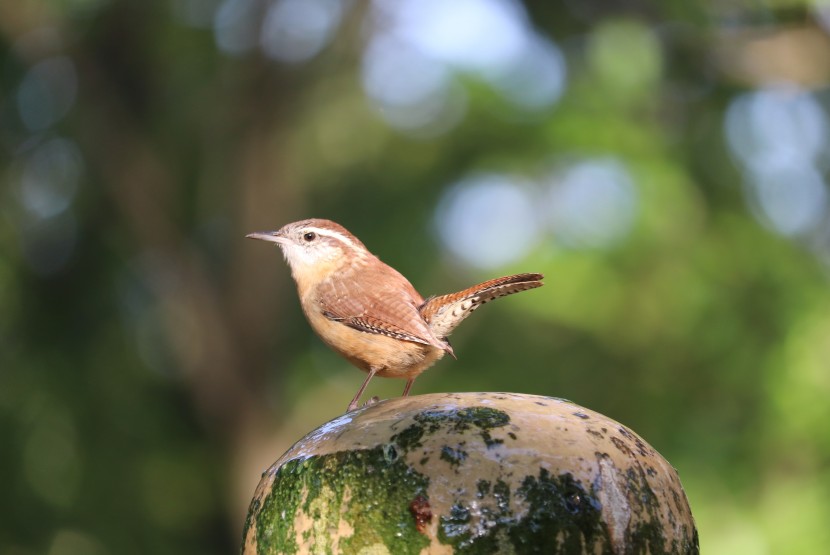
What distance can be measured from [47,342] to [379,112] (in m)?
6.32

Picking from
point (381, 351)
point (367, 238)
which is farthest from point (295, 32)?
point (381, 351)

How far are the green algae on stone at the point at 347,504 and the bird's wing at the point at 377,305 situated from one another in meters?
1.17

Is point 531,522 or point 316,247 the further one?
point 316,247

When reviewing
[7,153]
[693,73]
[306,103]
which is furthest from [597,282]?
[7,153]

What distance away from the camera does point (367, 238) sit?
581 inches

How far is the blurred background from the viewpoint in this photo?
36.6 ft

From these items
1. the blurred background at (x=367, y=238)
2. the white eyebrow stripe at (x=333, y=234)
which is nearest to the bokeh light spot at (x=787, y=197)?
the blurred background at (x=367, y=238)

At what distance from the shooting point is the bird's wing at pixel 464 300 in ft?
12.6

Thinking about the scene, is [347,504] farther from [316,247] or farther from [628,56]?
[628,56]

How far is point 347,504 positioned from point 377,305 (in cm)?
165

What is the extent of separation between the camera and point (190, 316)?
13.0 meters

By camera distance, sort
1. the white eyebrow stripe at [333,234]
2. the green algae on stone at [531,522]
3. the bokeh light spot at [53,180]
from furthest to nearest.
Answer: the bokeh light spot at [53,180], the white eyebrow stripe at [333,234], the green algae on stone at [531,522]

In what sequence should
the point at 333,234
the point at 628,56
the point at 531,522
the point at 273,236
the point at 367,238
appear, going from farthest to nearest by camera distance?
1. the point at 367,238
2. the point at 628,56
3. the point at 273,236
4. the point at 333,234
5. the point at 531,522

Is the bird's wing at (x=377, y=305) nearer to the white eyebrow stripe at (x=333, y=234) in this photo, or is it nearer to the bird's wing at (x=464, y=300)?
the bird's wing at (x=464, y=300)
